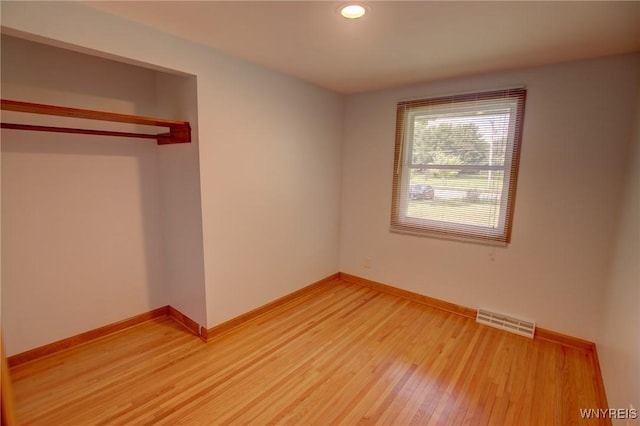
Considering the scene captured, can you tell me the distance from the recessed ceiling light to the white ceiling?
0.14 ft

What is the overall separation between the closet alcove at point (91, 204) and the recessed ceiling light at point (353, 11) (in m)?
1.25

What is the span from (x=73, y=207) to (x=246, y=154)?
1.35 metres

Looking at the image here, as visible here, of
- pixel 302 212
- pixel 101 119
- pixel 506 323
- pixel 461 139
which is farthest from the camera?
pixel 302 212

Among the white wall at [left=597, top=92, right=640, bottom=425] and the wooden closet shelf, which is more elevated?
the wooden closet shelf

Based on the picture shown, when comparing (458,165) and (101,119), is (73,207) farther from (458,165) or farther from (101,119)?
(458,165)

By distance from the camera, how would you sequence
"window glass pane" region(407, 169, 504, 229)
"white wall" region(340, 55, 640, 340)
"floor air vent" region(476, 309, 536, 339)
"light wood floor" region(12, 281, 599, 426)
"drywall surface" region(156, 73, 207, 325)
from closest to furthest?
"light wood floor" region(12, 281, 599, 426), "white wall" region(340, 55, 640, 340), "drywall surface" region(156, 73, 207, 325), "floor air vent" region(476, 309, 536, 339), "window glass pane" region(407, 169, 504, 229)

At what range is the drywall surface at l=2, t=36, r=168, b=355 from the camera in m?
2.01

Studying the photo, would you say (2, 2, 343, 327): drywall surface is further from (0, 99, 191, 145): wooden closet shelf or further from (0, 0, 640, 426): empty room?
(0, 99, 191, 145): wooden closet shelf

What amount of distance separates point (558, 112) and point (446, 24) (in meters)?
1.32

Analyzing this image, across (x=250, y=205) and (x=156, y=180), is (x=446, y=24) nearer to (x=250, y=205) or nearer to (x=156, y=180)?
(x=250, y=205)

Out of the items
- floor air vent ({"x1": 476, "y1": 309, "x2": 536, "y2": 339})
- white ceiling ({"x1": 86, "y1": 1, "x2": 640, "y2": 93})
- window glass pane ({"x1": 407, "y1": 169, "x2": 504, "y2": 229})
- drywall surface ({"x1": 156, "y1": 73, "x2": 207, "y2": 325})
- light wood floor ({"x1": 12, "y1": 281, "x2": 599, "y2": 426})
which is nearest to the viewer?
white ceiling ({"x1": 86, "y1": 1, "x2": 640, "y2": 93})

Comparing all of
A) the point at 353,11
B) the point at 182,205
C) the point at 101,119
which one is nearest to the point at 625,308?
the point at 353,11

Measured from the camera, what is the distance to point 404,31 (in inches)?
73.9

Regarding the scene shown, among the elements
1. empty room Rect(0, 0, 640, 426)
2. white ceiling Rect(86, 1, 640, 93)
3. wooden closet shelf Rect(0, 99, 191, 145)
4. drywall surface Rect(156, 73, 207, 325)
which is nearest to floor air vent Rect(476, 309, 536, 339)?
empty room Rect(0, 0, 640, 426)
